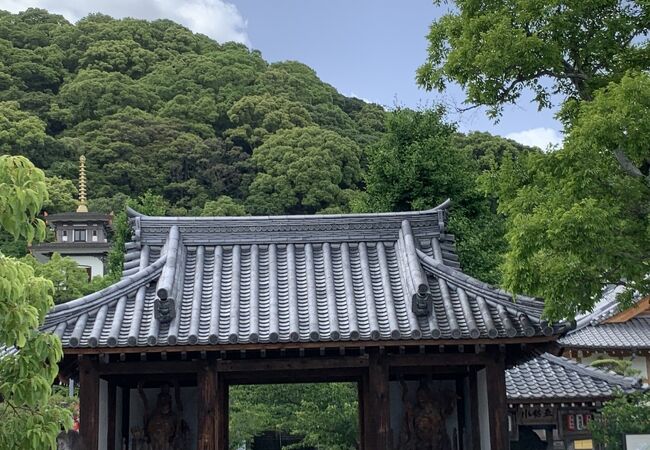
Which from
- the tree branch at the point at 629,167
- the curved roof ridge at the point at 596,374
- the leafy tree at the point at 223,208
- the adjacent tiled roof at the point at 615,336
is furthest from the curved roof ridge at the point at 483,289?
the leafy tree at the point at 223,208

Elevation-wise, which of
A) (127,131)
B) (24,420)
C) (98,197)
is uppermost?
(127,131)

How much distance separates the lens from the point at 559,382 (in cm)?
1455

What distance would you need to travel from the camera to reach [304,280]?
1173 cm

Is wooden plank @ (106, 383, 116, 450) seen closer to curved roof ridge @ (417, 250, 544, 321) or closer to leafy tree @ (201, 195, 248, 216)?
curved roof ridge @ (417, 250, 544, 321)

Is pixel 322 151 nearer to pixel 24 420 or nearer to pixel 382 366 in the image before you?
pixel 382 366

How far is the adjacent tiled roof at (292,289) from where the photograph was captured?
33.1 feet

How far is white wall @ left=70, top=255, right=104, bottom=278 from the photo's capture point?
55.6 m

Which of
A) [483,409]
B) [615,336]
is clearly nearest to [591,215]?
[483,409]

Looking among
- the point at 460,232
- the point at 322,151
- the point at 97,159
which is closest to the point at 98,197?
the point at 97,159

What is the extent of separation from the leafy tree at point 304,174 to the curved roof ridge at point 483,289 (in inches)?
1630

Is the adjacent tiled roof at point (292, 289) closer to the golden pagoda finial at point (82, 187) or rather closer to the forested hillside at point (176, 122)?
the forested hillside at point (176, 122)

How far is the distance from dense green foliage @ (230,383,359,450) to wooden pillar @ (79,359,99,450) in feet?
28.2

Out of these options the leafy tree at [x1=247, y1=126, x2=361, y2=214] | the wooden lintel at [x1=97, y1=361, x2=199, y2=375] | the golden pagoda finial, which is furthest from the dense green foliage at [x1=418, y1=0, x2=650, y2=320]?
the golden pagoda finial

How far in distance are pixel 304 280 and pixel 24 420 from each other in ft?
18.6
